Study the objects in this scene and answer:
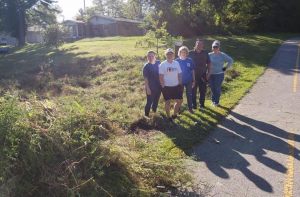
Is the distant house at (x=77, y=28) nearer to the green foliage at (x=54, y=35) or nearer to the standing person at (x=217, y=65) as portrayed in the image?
the green foliage at (x=54, y=35)

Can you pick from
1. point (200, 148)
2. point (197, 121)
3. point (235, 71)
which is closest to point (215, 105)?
point (197, 121)

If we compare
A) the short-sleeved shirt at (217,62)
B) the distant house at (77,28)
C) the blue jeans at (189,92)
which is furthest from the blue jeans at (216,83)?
the distant house at (77,28)

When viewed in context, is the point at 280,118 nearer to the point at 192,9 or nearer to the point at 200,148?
the point at 200,148

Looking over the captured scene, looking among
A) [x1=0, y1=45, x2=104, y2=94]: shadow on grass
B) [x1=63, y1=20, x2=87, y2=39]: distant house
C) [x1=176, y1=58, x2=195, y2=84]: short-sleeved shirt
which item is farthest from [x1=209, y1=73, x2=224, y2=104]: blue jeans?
[x1=63, y1=20, x2=87, y2=39]: distant house

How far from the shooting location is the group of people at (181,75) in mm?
10000

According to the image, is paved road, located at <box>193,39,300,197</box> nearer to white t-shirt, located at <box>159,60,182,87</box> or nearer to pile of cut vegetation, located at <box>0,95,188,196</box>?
pile of cut vegetation, located at <box>0,95,188,196</box>

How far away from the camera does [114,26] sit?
210 ft

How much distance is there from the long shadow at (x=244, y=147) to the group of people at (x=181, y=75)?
128 cm

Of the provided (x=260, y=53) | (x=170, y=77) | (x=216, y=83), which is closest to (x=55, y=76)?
(x=216, y=83)

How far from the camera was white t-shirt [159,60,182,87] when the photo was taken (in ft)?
32.6

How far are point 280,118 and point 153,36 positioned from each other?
13.3 m

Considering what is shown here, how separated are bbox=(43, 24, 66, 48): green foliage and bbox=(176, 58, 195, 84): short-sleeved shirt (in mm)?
29648

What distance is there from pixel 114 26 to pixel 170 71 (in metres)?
55.4

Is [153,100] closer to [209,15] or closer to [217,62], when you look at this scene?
[217,62]
